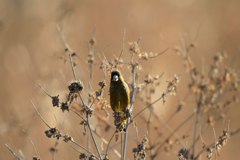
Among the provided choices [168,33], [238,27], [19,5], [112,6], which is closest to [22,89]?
[19,5]

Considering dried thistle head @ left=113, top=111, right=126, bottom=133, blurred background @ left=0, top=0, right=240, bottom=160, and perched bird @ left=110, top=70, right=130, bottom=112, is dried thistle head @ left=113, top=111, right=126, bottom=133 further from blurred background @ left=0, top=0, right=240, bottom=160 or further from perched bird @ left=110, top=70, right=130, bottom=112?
blurred background @ left=0, top=0, right=240, bottom=160

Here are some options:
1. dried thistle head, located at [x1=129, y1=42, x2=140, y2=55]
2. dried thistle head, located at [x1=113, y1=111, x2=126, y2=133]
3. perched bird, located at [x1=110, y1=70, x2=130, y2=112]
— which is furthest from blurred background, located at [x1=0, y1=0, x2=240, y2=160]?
dried thistle head, located at [x1=113, y1=111, x2=126, y2=133]

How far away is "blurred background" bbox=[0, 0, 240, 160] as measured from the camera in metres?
6.39

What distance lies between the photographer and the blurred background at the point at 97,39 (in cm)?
639

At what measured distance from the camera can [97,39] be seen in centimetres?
815

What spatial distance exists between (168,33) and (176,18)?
657 millimetres

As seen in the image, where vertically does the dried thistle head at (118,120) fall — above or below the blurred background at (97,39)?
below

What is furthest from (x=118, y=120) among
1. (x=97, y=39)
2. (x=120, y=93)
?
(x=97, y=39)

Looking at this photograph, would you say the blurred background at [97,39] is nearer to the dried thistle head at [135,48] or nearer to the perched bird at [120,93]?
the perched bird at [120,93]

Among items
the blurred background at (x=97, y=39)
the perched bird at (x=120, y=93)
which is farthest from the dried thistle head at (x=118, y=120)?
the blurred background at (x=97, y=39)

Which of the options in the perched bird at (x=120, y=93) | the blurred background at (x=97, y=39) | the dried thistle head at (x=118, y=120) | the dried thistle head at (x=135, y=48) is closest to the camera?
the dried thistle head at (x=118, y=120)

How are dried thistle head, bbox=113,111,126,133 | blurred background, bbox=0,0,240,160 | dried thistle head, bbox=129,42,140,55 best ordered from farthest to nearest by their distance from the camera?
blurred background, bbox=0,0,240,160, dried thistle head, bbox=129,42,140,55, dried thistle head, bbox=113,111,126,133

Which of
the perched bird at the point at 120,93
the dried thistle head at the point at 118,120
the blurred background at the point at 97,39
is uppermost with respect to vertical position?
the blurred background at the point at 97,39

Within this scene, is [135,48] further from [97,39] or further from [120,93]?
[97,39]
